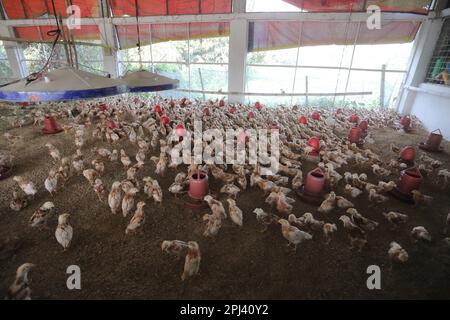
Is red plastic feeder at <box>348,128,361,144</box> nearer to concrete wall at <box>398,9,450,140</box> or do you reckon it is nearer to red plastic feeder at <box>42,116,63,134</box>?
concrete wall at <box>398,9,450,140</box>

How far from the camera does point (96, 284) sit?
255 cm

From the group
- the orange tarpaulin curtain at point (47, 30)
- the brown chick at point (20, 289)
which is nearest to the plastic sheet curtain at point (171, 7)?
the orange tarpaulin curtain at point (47, 30)

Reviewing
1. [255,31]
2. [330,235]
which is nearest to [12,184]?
[330,235]

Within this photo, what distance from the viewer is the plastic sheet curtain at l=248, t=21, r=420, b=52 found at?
31.9 feet

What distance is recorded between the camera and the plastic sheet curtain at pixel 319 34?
383 inches

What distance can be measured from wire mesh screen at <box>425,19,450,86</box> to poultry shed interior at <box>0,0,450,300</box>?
0.05 metres

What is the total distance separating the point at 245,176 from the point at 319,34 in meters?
8.76

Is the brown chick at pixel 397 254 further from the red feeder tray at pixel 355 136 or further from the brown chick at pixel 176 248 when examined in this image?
→ the red feeder tray at pixel 355 136

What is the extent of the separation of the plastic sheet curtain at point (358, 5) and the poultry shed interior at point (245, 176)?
0.05 meters

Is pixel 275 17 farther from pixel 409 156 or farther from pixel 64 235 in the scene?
pixel 64 235

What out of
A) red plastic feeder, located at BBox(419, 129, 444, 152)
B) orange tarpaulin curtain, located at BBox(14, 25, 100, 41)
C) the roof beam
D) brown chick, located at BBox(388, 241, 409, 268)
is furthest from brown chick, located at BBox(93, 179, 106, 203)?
orange tarpaulin curtain, located at BBox(14, 25, 100, 41)
